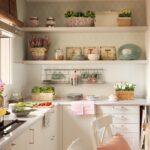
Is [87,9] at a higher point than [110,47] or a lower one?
higher

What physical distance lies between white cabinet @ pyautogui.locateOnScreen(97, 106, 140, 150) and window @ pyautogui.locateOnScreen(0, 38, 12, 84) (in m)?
1.25

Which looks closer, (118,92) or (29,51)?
(118,92)

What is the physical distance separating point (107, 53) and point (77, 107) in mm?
1086

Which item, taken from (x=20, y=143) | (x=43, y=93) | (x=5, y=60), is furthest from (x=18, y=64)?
(x=20, y=143)

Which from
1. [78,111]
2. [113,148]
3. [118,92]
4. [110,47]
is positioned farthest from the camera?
[110,47]

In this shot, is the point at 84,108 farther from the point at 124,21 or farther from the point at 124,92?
the point at 124,21

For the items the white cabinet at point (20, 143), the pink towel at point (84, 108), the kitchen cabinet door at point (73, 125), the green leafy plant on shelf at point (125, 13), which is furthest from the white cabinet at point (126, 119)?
the white cabinet at point (20, 143)

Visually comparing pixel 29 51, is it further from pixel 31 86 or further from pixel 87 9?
pixel 87 9

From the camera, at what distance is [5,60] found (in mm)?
4215

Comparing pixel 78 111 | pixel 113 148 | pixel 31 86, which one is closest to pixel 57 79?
pixel 31 86

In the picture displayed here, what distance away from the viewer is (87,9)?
4.84 meters

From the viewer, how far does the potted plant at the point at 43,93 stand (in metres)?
4.48

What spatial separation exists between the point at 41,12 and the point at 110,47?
1.17 m

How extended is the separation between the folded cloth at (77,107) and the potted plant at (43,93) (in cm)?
45
